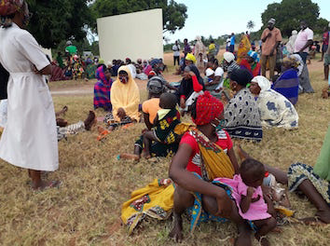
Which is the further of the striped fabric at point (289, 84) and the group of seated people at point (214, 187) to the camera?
the striped fabric at point (289, 84)

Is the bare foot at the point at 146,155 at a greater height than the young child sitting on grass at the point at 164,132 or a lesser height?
lesser

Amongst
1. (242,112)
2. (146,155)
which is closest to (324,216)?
(242,112)

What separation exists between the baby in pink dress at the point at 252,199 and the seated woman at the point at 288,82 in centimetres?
430

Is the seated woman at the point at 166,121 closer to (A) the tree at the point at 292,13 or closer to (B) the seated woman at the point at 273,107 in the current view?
(B) the seated woman at the point at 273,107

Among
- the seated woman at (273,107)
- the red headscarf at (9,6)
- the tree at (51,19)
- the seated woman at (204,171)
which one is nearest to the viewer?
the seated woman at (204,171)

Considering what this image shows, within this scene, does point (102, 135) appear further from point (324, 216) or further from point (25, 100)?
point (324, 216)

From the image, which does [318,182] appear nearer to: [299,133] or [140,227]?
[140,227]

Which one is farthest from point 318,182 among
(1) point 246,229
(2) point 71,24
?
(2) point 71,24

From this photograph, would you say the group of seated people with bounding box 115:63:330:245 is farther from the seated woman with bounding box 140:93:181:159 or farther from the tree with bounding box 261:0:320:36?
the tree with bounding box 261:0:320:36

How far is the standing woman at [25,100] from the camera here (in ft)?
8.84

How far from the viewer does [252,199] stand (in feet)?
6.81

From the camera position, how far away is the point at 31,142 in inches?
114

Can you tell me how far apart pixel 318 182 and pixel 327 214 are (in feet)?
0.90

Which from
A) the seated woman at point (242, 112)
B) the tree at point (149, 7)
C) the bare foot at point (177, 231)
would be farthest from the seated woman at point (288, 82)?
the tree at point (149, 7)
